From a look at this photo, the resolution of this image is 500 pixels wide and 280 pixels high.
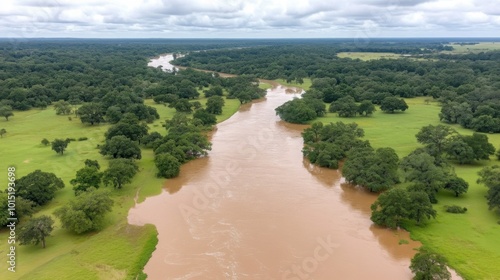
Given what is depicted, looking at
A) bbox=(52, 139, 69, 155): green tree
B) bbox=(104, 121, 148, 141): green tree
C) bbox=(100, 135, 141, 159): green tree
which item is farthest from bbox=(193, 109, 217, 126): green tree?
bbox=(52, 139, 69, 155): green tree

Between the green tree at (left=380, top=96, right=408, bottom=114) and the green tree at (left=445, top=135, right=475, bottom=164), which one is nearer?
the green tree at (left=445, top=135, right=475, bottom=164)

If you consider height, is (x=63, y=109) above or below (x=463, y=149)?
below

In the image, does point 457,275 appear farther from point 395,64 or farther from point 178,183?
point 395,64

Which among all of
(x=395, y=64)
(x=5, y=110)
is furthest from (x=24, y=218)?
(x=395, y=64)

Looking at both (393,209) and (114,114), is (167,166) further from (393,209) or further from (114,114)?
(114,114)

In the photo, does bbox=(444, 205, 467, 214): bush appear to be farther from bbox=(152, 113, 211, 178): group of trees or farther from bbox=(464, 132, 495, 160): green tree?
bbox=(152, 113, 211, 178): group of trees

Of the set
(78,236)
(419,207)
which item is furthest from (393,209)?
(78,236)
